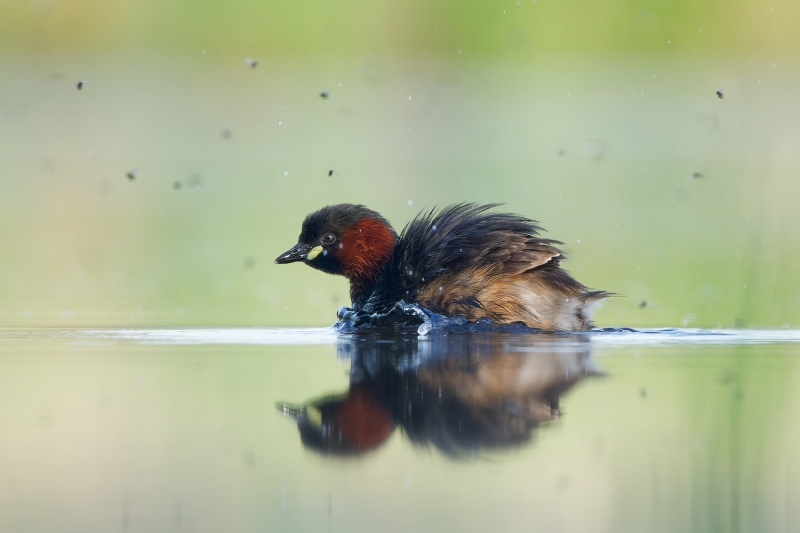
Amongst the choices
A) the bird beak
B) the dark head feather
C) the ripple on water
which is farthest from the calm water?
the dark head feather

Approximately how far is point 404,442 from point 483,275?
3.17m

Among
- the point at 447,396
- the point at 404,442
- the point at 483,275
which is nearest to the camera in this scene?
the point at 404,442

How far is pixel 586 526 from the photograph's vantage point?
8.98ft


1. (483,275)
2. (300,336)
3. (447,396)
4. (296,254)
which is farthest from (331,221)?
(447,396)

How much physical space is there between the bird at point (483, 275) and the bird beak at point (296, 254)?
0.58m

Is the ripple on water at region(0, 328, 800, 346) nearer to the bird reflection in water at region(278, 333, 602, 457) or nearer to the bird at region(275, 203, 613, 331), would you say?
the bird at region(275, 203, 613, 331)

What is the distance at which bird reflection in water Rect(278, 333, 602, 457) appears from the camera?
11.4 feet

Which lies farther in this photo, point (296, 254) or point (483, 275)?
point (296, 254)

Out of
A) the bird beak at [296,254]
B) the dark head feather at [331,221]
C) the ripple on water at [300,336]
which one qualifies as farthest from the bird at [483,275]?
the bird beak at [296,254]

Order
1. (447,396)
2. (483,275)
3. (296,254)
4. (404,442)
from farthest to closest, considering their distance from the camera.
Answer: (296,254) < (483,275) < (447,396) < (404,442)

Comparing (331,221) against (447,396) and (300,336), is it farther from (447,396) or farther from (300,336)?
(447,396)

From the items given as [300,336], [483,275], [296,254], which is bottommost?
[300,336]

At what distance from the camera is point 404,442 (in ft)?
11.3

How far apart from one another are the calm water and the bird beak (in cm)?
204
